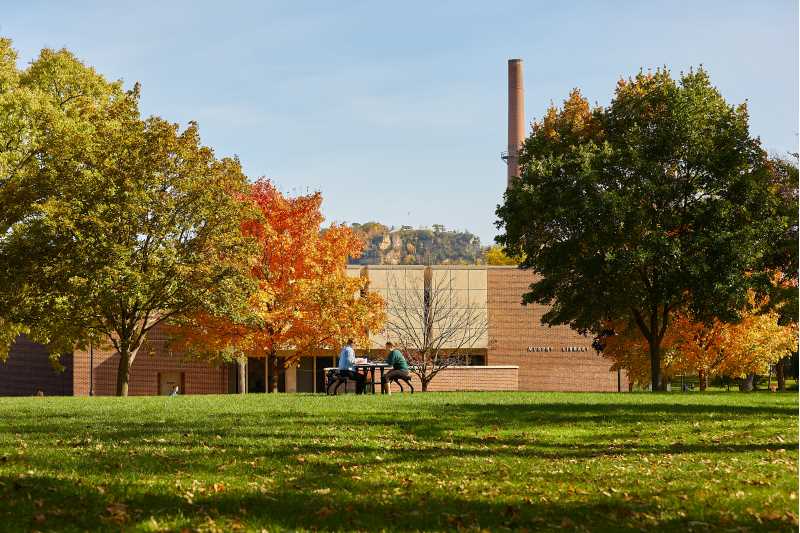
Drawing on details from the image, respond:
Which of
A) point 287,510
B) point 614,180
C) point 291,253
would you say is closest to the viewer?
point 287,510

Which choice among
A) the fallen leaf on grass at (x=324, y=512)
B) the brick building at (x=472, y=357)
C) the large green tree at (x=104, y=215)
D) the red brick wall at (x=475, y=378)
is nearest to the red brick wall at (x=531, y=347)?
the brick building at (x=472, y=357)

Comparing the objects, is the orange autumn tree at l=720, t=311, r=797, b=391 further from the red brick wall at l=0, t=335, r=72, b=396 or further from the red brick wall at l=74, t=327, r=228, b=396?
the red brick wall at l=0, t=335, r=72, b=396

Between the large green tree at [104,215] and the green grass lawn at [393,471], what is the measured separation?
53.3 ft

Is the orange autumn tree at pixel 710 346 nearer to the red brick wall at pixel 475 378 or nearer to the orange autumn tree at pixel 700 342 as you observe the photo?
the orange autumn tree at pixel 700 342

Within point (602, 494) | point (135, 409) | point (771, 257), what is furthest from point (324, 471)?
point (771, 257)

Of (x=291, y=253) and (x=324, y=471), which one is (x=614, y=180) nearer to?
(x=291, y=253)

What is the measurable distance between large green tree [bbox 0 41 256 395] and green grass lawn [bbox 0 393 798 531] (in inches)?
640

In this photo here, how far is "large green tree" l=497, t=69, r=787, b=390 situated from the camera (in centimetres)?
3428

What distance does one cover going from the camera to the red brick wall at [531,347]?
68438mm

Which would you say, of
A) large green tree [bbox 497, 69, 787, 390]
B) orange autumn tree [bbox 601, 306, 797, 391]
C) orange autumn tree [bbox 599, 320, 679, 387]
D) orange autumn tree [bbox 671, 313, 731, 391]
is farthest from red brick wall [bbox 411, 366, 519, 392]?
large green tree [bbox 497, 69, 787, 390]

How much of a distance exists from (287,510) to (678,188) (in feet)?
98.2

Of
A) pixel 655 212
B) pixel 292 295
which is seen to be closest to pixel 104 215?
pixel 292 295

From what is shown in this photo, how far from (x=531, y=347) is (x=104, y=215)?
39.8 metres

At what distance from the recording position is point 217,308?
121 feet
